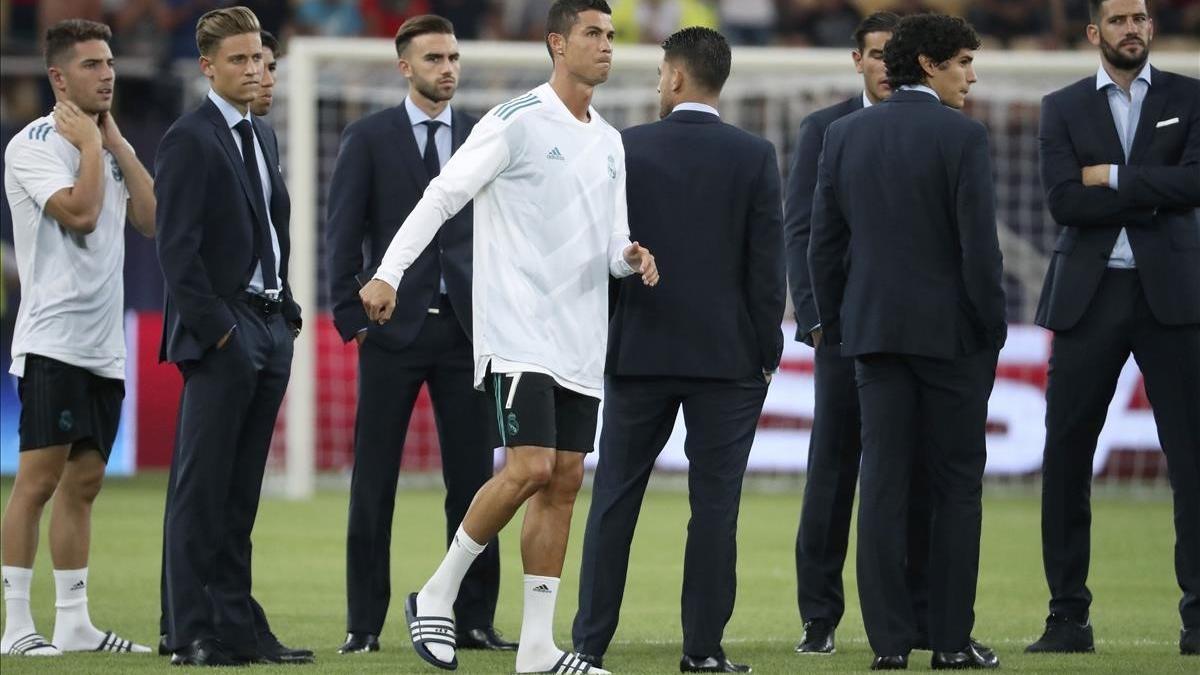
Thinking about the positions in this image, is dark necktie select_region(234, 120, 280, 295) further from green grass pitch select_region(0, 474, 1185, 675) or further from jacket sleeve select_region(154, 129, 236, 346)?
green grass pitch select_region(0, 474, 1185, 675)

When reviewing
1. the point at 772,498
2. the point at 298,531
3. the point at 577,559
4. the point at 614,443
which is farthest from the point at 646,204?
the point at 772,498

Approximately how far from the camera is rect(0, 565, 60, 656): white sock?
7285 mm

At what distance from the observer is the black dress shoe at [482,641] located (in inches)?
295

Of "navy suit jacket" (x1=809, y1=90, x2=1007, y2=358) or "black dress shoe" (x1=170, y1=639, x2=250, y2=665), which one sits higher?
"navy suit jacket" (x1=809, y1=90, x2=1007, y2=358)

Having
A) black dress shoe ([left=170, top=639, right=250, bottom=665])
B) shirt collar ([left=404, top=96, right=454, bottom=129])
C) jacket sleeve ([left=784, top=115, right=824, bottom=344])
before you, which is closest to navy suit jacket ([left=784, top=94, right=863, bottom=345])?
jacket sleeve ([left=784, top=115, right=824, bottom=344])

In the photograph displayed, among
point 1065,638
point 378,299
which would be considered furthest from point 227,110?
point 1065,638

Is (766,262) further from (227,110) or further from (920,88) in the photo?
(227,110)

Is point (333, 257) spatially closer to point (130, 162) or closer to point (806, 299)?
point (130, 162)

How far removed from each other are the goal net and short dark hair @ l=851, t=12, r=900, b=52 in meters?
5.91

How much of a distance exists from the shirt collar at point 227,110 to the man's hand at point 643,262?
1588 millimetres

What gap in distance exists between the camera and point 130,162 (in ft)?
24.7

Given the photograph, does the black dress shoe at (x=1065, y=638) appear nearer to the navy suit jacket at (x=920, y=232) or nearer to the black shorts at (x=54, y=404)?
the navy suit jacket at (x=920, y=232)

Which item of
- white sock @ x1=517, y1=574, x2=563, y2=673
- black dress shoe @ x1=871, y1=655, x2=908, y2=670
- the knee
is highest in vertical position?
the knee

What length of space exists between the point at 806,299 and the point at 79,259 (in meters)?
2.89
